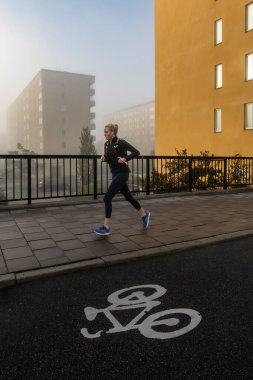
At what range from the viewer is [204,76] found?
79.4 feet

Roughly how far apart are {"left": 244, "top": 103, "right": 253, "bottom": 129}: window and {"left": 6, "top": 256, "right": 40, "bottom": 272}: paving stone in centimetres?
1922

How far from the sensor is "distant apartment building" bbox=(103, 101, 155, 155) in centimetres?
13425

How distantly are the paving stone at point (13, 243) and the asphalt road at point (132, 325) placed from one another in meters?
1.39

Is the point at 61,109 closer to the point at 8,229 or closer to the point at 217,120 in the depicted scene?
the point at 217,120

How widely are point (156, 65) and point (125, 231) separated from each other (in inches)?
1020

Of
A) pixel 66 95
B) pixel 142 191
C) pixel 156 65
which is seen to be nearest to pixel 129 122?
pixel 66 95

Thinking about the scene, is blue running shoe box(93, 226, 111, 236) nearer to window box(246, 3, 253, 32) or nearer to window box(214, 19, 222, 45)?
window box(246, 3, 253, 32)

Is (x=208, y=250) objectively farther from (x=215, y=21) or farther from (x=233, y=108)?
(x=215, y=21)

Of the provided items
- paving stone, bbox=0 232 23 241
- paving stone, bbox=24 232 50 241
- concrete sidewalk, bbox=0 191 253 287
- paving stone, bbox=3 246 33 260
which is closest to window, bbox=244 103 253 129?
concrete sidewalk, bbox=0 191 253 287

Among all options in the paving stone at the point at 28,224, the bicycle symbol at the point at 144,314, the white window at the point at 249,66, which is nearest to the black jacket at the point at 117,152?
the paving stone at the point at 28,224

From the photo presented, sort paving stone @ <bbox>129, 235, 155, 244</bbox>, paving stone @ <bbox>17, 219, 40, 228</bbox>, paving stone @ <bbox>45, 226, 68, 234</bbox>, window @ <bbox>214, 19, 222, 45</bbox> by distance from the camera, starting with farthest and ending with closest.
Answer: window @ <bbox>214, 19, 222, 45</bbox> < paving stone @ <bbox>17, 219, 40, 228</bbox> < paving stone @ <bbox>45, 226, 68, 234</bbox> < paving stone @ <bbox>129, 235, 155, 244</bbox>

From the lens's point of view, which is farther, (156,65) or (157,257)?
(156,65)

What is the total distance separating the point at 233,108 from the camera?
21797mm

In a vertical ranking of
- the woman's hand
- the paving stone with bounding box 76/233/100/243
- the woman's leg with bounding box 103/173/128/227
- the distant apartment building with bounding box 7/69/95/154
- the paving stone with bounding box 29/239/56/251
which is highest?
the distant apartment building with bounding box 7/69/95/154
